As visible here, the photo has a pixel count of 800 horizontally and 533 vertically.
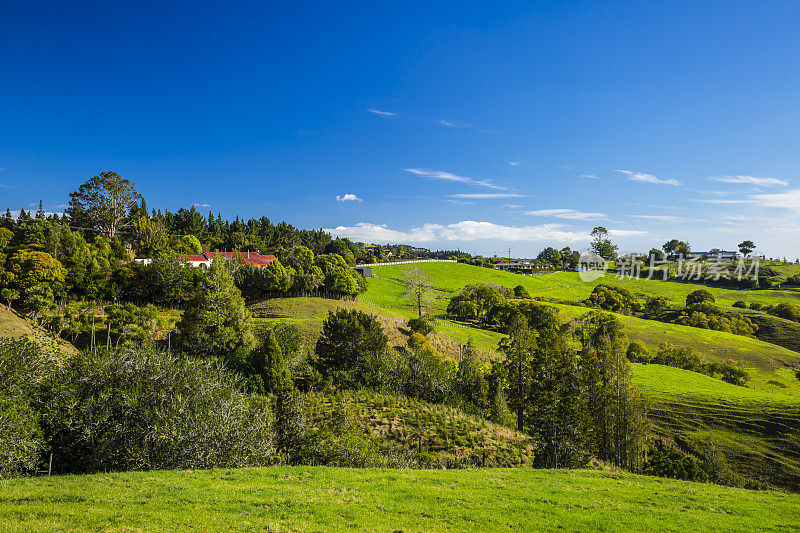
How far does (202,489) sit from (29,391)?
15514 millimetres

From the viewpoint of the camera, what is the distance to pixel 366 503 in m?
14.9

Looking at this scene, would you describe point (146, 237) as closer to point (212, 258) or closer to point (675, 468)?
point (212, 258)

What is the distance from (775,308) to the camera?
110 m

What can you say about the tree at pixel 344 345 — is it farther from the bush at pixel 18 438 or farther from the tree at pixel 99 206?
the tree at pixel 99 206

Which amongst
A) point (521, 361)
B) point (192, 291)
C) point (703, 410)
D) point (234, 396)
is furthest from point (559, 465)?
point (192, 291)

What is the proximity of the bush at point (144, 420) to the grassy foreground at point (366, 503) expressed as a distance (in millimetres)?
2837

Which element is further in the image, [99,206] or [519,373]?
[99,206]

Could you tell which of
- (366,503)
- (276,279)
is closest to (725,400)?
(366,503)

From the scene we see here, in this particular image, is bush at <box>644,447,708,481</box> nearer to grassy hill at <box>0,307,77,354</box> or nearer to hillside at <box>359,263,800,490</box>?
hillside at <box>359,263,800,490</box>

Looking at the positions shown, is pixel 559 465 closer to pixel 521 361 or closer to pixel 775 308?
pixel 521 361

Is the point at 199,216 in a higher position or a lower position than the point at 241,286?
higher

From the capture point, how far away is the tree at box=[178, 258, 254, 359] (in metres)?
40.5

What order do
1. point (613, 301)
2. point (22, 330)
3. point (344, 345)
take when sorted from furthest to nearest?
1. point (613, 301)
2. point (344, 345)
3. point (22, 330)

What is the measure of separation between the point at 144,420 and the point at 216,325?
2055 cm
